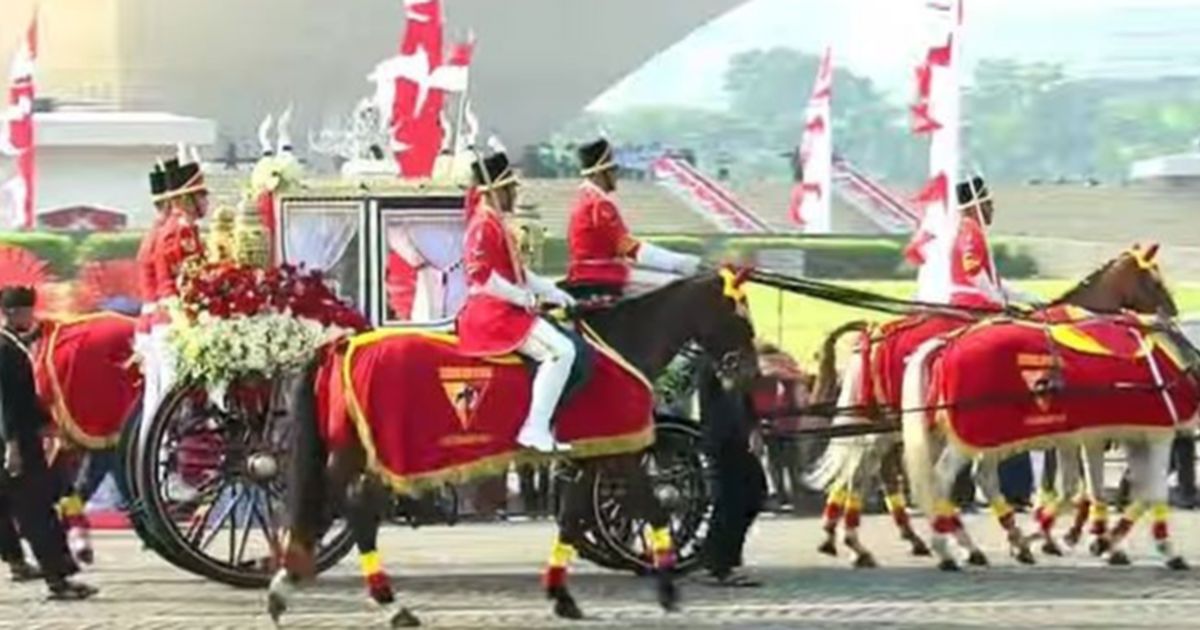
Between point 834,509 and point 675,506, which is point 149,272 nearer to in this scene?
point 675,506

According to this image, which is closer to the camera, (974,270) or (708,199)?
(974,270)

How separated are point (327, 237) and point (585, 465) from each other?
341 centimetres

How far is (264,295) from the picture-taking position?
1321 cm

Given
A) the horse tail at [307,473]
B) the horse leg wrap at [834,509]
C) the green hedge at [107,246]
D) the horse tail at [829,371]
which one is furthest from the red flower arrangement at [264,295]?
the green hedge at [107,246]

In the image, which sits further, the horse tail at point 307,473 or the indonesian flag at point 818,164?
the indonesian flag at point 818,164

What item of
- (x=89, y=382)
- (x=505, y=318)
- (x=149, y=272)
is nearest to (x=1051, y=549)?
(x=505, y=318)

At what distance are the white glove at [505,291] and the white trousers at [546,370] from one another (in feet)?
0.43

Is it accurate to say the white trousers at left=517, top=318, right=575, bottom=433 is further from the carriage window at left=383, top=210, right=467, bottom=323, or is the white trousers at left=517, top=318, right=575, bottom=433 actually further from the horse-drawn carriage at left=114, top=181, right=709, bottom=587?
the carriage window at left=383, top=210, right=467, bottom=323

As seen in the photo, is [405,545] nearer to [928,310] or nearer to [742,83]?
[928,310]

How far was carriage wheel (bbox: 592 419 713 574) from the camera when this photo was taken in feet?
44.8

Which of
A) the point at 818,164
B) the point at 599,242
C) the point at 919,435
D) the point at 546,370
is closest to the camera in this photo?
the point at 546,370

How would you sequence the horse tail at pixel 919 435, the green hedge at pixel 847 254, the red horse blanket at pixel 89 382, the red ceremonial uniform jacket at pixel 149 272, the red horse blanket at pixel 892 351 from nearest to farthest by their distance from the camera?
1. the red ceremonial uniform jacket at pixel 149 272
2. the horse tail at pixel 919 435
3. the red horse blanket at pixel 89 382
4. the red horse blanket at pixel 892 351
5. the green hedge at pixel 847 254

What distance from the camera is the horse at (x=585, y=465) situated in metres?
12.2

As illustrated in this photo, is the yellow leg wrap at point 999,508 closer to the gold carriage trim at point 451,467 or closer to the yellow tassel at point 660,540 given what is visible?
the yellow tassel at point 660,540
